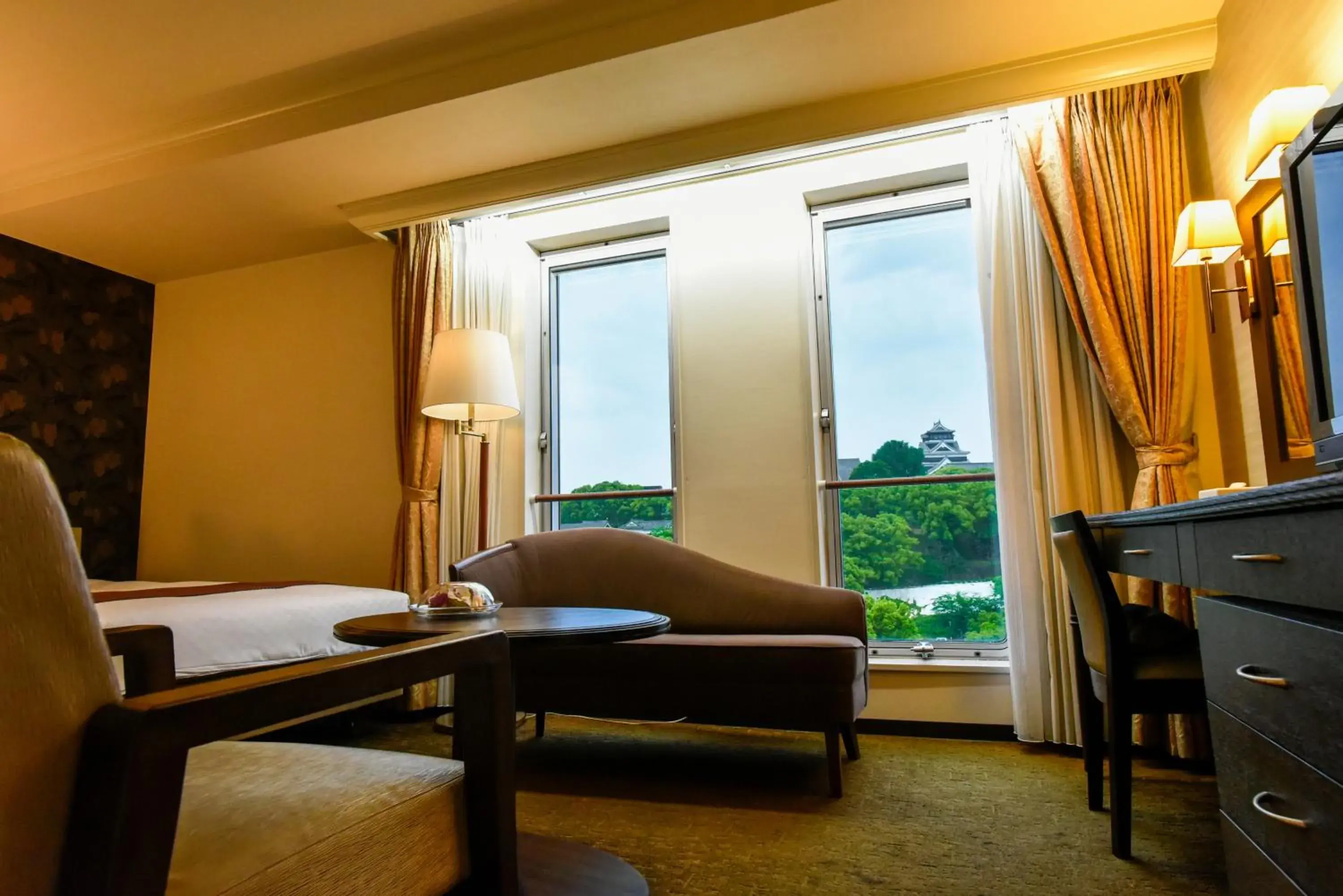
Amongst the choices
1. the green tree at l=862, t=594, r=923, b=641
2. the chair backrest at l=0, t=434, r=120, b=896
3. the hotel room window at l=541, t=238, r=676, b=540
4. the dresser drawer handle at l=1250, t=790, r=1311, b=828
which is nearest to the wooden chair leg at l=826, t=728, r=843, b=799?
the green tree at l=862, t=594, r=923, b=641

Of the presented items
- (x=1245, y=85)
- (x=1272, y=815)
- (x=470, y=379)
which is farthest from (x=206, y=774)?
(x=1245, y=85)

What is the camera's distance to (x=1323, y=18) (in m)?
1.92

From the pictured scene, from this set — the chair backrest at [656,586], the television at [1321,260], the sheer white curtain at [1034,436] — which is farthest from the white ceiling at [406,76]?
the chair backrest at [656,586]

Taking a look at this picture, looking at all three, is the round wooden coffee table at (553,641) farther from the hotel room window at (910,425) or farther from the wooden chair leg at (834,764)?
the hotel room window at (910,425)

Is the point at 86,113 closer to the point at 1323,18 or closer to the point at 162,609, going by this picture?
the point at 162,609

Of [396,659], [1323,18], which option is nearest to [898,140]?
[1323,18]

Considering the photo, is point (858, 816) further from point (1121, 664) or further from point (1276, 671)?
point (1276, 671)

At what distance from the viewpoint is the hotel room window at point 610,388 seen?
3809mm

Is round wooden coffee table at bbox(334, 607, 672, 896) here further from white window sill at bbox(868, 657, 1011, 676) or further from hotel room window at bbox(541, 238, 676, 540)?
hotel room window at bbox(541, 238, 676, 540)

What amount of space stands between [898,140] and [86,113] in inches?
135

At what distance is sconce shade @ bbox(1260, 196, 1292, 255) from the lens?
2070 mm

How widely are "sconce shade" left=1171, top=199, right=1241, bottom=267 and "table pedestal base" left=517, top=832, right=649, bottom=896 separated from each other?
96.2 inches

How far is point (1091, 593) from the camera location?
188 centimetres

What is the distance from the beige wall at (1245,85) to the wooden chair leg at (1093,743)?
0.89 m
